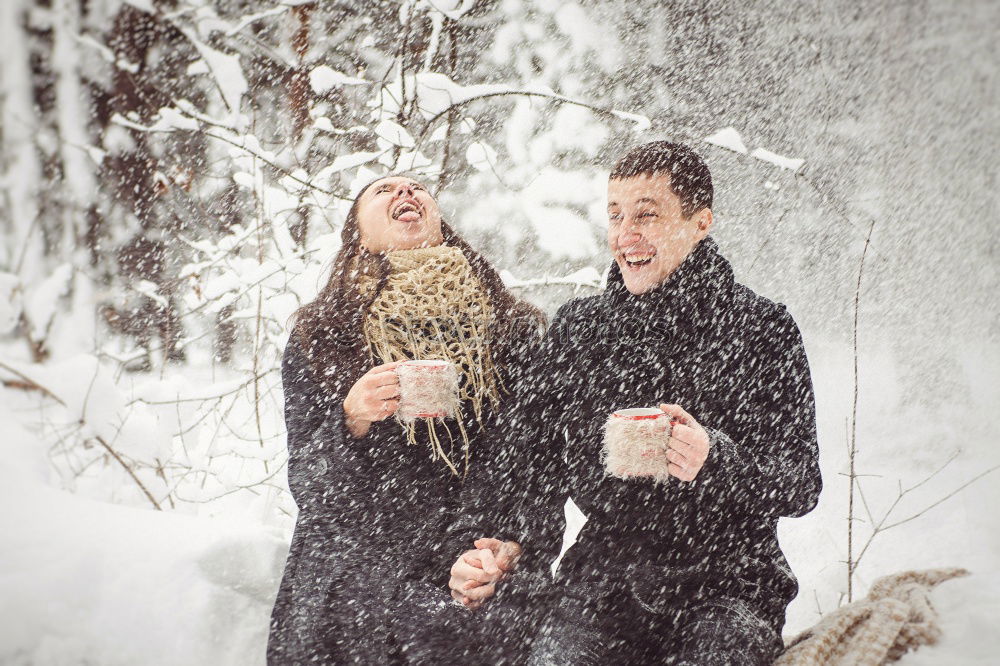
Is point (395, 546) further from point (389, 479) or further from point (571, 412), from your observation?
point (571, 412)

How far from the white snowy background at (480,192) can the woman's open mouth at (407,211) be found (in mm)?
667

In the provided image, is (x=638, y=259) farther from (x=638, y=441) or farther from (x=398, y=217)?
(x=398, y=217)

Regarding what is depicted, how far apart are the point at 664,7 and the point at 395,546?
3.37 m

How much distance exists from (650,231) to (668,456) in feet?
2.05

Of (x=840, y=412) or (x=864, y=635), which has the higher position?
(x=840, y=412)

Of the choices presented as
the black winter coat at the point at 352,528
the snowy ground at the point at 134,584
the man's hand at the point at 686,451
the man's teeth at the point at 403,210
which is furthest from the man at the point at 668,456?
the man's teeth at the point at 403,210

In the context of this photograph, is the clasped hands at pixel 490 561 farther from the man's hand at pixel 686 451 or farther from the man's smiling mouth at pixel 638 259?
the man's smiling mouth at pixel 638 259

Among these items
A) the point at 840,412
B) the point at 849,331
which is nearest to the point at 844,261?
the point at 849,331

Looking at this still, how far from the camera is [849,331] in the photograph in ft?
12.6

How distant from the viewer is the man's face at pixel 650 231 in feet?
5.41

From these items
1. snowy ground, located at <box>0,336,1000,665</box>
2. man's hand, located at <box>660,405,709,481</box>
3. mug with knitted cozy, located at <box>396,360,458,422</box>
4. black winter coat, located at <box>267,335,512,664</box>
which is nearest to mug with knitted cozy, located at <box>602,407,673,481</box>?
man's hand, located at <box>660,405,709,481</box>

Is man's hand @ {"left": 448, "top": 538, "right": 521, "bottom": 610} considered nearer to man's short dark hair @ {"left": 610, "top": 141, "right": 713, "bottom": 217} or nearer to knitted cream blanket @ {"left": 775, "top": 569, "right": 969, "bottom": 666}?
knitted cream blanket @ {"left": 775, "top": 569, "right": 969, "bottom": 666}

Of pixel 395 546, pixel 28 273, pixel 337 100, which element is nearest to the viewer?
pixel 395 546

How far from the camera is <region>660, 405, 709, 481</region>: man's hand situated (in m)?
1.35
